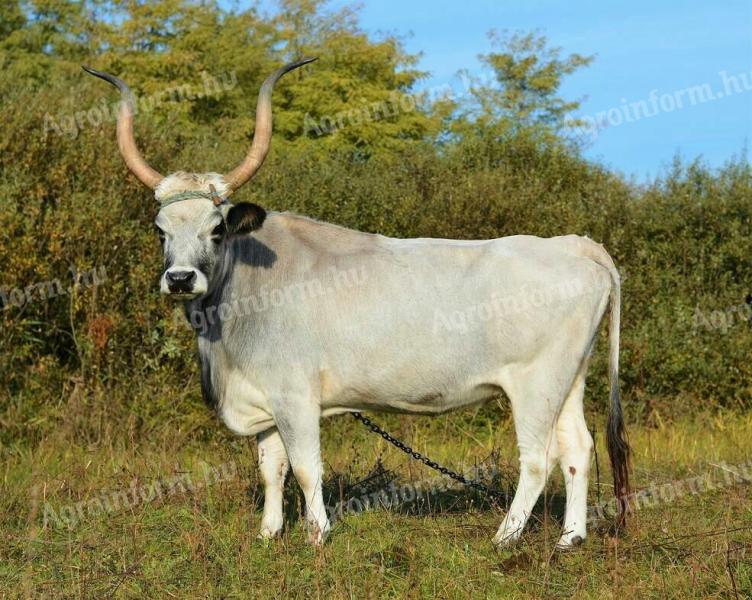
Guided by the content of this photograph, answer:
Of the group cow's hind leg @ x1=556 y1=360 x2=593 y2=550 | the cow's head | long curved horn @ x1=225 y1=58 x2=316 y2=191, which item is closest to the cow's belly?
the cow's head

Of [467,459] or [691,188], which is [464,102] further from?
[467,459]

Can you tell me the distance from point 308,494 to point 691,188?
1063cm

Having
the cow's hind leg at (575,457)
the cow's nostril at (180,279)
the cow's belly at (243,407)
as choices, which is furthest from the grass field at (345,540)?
the cow's nostril at (180,279)

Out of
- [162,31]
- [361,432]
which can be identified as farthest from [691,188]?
[162,31]

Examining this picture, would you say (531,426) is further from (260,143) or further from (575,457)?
(260,143)

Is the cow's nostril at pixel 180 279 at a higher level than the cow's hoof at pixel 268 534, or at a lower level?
higher

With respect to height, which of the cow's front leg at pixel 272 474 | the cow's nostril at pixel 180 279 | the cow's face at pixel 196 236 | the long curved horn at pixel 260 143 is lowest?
the cow's front leg at pixel 272 474

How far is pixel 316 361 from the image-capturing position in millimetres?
6195

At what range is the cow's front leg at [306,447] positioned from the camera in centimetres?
614

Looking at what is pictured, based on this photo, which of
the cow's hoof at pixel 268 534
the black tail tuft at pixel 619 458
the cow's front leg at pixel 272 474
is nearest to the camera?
the black tail tuft at pixel 619 458

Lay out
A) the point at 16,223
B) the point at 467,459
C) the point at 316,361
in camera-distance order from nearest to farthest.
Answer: the point at 316,361, the point at 467,459, the point at 16,223

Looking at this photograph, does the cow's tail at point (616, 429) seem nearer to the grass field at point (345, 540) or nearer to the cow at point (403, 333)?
the cow at point (403, 333)

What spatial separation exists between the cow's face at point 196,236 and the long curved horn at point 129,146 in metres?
0.29

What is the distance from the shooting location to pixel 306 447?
6156 mm
